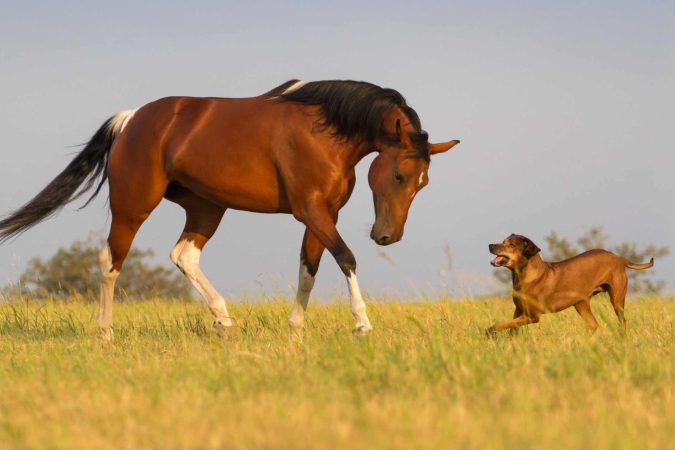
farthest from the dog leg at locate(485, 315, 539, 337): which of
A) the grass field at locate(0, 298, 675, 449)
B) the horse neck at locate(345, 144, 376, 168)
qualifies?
the horse neck at locate(345, 144, 376, 168)

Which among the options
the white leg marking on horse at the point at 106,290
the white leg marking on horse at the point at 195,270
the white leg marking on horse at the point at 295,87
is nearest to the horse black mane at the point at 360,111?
the white leg marking on horse at the point at 295,87

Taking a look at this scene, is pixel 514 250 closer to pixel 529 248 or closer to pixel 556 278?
pixel 529 248

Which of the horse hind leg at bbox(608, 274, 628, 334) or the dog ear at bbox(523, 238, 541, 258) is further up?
the dog ear at bbox(523, 238, 541, 258)

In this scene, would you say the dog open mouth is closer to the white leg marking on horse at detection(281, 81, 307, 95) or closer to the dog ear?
the dog ear

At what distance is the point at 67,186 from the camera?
860 centimetres

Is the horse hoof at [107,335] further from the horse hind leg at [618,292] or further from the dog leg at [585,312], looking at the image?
the horse hind leg at [618,292]

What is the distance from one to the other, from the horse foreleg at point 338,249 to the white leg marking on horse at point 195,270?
1457mm

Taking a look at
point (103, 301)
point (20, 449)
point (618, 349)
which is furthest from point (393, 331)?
point (20, 449)

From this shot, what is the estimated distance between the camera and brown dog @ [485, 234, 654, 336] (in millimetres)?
7211

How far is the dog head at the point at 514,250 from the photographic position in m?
7.29

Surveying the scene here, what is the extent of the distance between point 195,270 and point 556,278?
3.38 meters

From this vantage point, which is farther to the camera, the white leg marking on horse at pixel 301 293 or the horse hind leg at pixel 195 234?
the horse hind leg at pixel 195 234

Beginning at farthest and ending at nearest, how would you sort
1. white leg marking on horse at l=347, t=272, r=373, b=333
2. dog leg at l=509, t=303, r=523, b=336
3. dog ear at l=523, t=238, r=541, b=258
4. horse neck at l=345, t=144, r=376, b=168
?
dog ear at l=523, t=238, r=541, b=258 < dog leg at l=509, t=303, r=523, b=336 < horse neck at l=345, t=144, r=376, b=168 < white leg marking on horse at l=347, t=272, r=373, b=333

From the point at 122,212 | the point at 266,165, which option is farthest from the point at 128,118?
the point at 266,165
